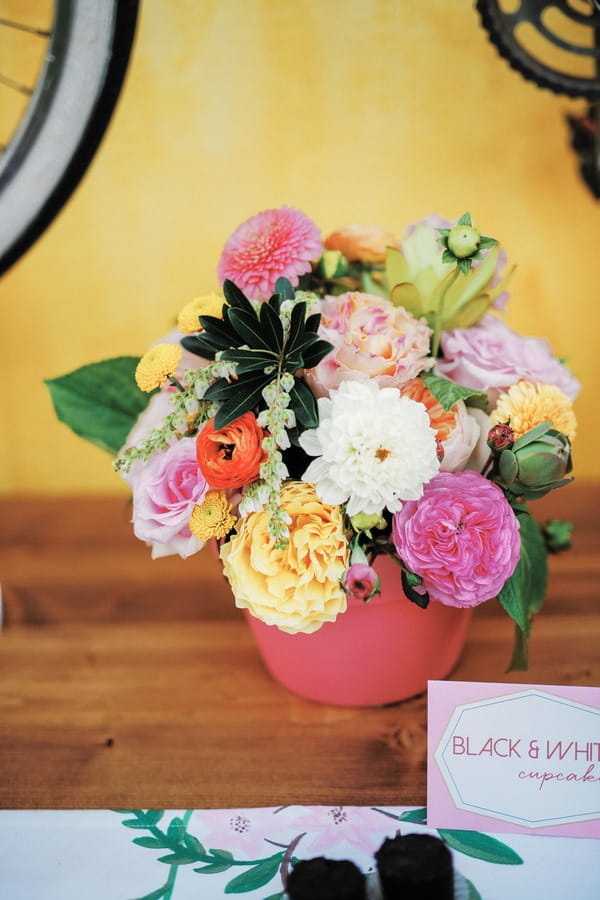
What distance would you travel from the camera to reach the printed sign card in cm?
56

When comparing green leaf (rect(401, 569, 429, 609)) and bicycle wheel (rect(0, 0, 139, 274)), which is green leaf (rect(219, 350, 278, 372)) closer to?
green leaf (rect(401, 569, 429, 609))

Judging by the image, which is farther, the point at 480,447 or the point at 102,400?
the point at 102,400

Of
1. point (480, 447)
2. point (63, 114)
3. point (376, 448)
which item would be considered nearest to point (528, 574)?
point (480, 447)

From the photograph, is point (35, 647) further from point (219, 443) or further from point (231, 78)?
point (231, 78)

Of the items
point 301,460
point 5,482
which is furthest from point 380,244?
point 5,482

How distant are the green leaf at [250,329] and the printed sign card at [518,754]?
313 millimetres

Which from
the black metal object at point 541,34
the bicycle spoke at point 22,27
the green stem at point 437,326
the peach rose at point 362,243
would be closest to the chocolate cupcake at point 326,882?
the green stem at point 437,326

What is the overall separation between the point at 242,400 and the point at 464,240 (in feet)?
0.75

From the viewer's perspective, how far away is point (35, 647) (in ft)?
2.85

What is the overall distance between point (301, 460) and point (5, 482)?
849 millimetres

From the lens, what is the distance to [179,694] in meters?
0.78

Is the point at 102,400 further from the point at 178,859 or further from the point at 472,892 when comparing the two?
the point at 472,892

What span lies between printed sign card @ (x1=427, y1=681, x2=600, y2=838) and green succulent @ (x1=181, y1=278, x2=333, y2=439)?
0.89ft

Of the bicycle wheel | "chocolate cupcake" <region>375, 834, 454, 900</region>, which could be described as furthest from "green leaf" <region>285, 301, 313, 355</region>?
the bicycle wheel
